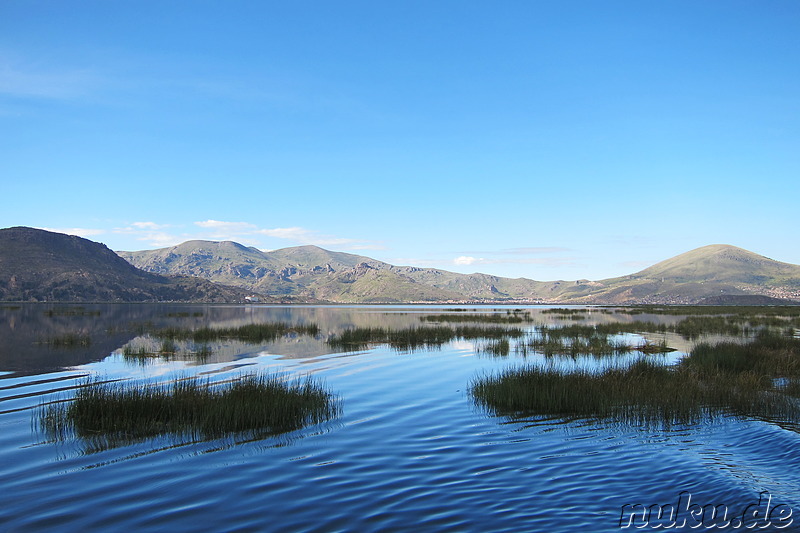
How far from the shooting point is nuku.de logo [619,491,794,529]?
308 inches

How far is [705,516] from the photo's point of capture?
8.21 meters

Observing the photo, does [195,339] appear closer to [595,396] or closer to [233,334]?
[233,334]

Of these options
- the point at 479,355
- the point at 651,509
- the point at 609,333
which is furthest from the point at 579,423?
the point at 609,333

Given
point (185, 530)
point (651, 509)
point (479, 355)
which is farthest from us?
point (479, 355)

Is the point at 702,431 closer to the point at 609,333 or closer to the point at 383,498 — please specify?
the point at 383,498

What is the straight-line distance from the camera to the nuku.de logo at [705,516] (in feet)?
25.7

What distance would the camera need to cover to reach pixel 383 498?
8.98m

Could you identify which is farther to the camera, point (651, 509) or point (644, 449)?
point (644, 449)

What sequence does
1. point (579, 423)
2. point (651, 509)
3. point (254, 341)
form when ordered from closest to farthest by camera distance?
point (651, 509), point (579, 423), point (254, 341)

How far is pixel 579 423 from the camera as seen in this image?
14719mm

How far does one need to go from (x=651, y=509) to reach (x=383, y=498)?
4489 mm

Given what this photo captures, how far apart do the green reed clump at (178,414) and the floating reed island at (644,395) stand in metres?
6.43

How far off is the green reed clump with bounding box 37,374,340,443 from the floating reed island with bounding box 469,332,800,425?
6.43 meters

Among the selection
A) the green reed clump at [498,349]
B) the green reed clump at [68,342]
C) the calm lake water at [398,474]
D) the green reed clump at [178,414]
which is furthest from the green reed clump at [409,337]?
the calm lake water at [398,474]
